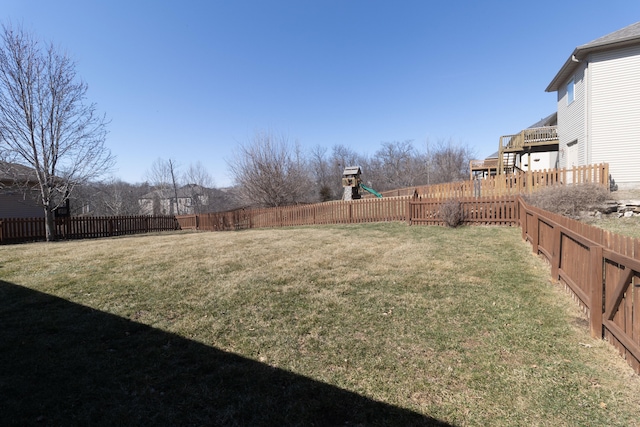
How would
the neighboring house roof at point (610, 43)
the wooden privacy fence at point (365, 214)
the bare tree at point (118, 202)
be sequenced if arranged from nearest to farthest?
the wooden privacy fence at point (365, 214) → the neighboring house roof at point (610, 43) → the bare tree at point (118, 202)

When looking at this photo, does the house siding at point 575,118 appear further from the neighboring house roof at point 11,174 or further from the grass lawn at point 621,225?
the neighboring house roof at point 11,174

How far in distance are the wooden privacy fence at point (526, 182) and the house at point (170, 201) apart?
160 feet

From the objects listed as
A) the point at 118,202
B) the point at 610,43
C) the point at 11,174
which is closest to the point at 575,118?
the point at 610,43

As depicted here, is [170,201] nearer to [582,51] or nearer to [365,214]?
[365,214]

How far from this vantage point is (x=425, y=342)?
3.54 m

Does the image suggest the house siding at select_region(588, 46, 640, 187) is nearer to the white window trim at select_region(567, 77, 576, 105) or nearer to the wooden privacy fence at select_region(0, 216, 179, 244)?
the white window trim at select_region(567, 77, 576, 105)

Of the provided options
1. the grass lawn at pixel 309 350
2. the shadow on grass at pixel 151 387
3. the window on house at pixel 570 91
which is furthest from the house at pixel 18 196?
the window on house at pixel 570 91

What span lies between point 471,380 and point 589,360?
4.35ft

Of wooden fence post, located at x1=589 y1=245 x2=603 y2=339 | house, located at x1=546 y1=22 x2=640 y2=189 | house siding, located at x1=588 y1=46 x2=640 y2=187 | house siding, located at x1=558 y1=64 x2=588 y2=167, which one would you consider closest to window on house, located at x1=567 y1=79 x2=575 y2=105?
house siding, located at x1=558 y1=64 x2=588 y2=167

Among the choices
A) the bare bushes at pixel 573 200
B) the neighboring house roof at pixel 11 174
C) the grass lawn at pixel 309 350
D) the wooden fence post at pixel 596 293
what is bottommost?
the grass lawn at pixel 309 350

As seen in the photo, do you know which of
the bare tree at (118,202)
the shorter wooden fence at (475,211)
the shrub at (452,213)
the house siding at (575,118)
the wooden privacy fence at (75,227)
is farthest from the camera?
the bare tree at (118,202)

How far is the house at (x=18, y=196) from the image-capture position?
16.1 m

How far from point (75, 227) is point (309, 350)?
1956 centimetres

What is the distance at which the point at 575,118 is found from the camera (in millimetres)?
16812
